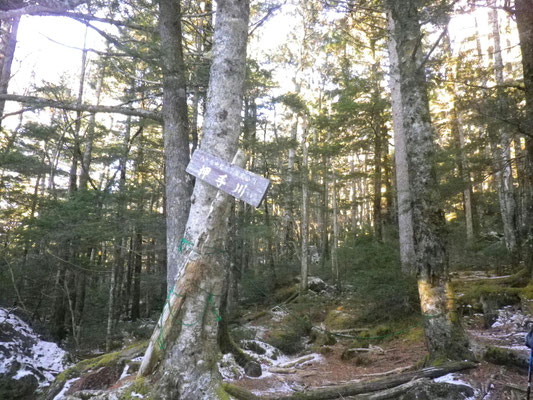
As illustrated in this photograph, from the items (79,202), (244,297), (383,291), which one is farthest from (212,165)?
(244,297)

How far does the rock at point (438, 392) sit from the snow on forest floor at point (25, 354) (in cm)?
860

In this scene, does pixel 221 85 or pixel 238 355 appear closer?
pixel 221 85

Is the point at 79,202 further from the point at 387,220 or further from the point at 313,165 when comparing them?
the point at 387,220

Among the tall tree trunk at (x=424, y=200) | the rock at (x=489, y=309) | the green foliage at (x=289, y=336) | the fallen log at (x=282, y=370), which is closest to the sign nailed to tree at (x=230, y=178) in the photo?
the tall tree trunk at (x=424, y=200)

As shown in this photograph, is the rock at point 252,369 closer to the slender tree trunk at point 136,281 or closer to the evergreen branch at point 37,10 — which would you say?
the evergreen branch at point 37,10

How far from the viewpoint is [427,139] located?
4.89 meters

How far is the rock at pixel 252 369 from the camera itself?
18.9 ft

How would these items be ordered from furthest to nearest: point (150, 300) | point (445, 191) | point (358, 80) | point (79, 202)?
point (150, 300), point (358, 80), point (79, 202), point (445, 191)

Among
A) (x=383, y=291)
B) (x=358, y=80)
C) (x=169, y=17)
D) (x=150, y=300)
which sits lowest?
(x=150, y=300)

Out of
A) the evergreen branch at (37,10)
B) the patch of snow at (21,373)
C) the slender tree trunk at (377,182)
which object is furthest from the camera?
the slender tree trunk at (377,182)

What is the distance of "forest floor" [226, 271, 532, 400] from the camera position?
3713 mm

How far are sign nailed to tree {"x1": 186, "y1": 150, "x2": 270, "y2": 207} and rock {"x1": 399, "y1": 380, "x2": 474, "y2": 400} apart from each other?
2664 mm

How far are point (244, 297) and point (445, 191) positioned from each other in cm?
1194

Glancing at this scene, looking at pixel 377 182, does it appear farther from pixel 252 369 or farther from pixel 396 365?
pixel 252 369
